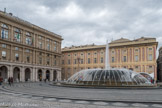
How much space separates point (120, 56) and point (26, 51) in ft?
93.8

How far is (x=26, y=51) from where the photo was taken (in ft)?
145

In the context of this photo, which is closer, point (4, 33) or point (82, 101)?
point (82, 101)

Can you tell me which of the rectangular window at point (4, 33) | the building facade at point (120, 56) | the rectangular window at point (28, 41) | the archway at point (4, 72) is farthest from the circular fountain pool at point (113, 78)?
the rectangular window at point (28, 41)

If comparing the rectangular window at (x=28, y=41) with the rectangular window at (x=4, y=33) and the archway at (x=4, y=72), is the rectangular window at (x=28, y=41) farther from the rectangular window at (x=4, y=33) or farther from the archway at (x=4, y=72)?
the archway at (x=4, y=72)

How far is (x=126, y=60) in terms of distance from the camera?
52.1 meters

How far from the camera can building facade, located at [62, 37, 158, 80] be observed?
4853 cm

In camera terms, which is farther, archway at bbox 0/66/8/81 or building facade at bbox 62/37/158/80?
building facade at bbox 62/37/158/80

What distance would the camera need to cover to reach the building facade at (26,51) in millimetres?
38062

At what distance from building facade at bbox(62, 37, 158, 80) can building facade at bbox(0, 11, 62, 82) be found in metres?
6.46

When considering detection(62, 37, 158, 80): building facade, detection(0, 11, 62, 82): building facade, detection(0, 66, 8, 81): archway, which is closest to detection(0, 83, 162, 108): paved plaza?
detection(0, 11, 62, 82): building facade

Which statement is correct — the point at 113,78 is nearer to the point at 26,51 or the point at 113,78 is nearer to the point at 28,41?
the point at 26,51

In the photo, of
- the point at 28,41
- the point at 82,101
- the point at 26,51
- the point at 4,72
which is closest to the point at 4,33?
the point at 28,41

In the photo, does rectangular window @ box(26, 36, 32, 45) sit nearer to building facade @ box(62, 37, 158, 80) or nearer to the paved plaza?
building facade @ box(62, 37, 158, 80)

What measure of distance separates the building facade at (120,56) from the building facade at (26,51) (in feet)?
21.2
